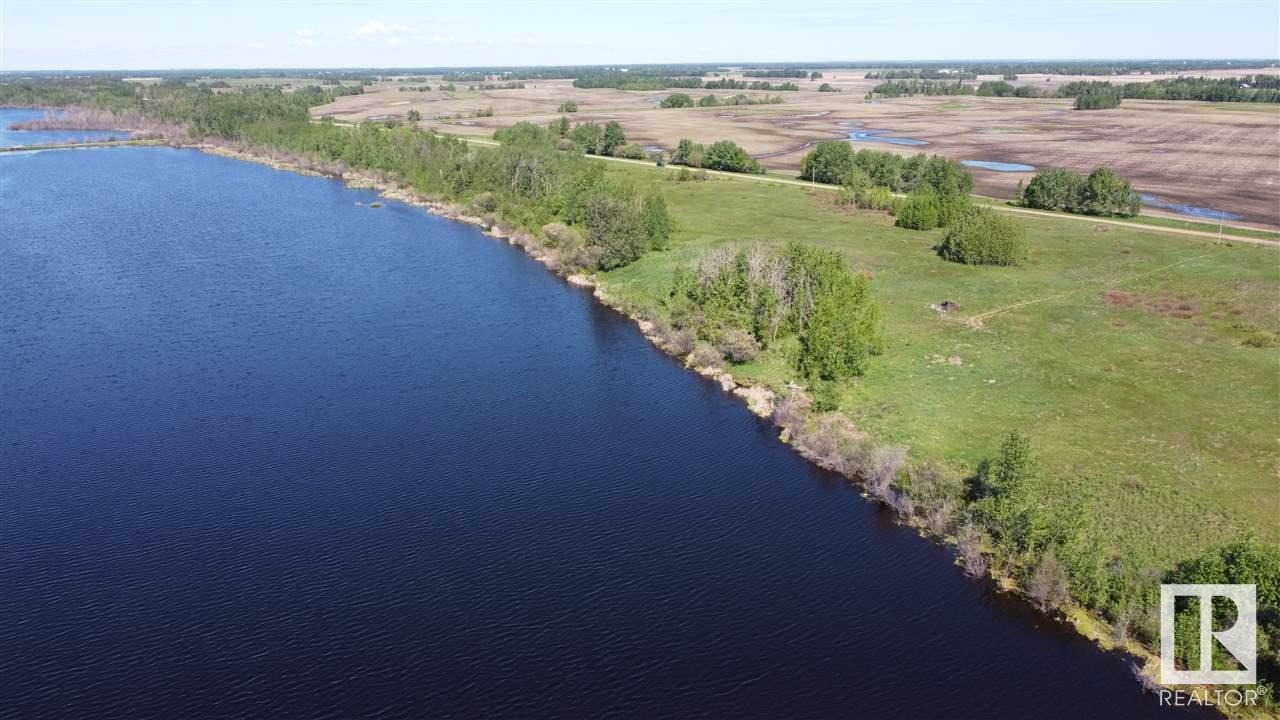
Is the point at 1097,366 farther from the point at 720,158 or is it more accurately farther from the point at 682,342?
the point at 720,158

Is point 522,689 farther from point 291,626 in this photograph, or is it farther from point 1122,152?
point 1122,152

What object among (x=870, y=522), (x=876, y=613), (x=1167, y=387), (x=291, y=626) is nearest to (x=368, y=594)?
(x=291, y=626)

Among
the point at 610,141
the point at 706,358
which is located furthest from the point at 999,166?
the point at 706,358

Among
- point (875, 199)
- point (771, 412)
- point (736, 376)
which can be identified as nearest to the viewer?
point (771, 412)

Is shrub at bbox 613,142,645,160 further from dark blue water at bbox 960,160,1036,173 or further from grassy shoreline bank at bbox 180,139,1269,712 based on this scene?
dark blue water at bbox 960,160,1036,173

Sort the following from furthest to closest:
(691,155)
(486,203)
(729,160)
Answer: (691,155) < (729,160) < (486,203)

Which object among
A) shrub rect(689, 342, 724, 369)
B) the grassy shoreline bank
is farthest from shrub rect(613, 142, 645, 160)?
shrub rect(689, 342, 724, 369)

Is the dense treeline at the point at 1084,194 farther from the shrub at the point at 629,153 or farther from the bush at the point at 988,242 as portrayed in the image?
the shrub at the point at 629,153
